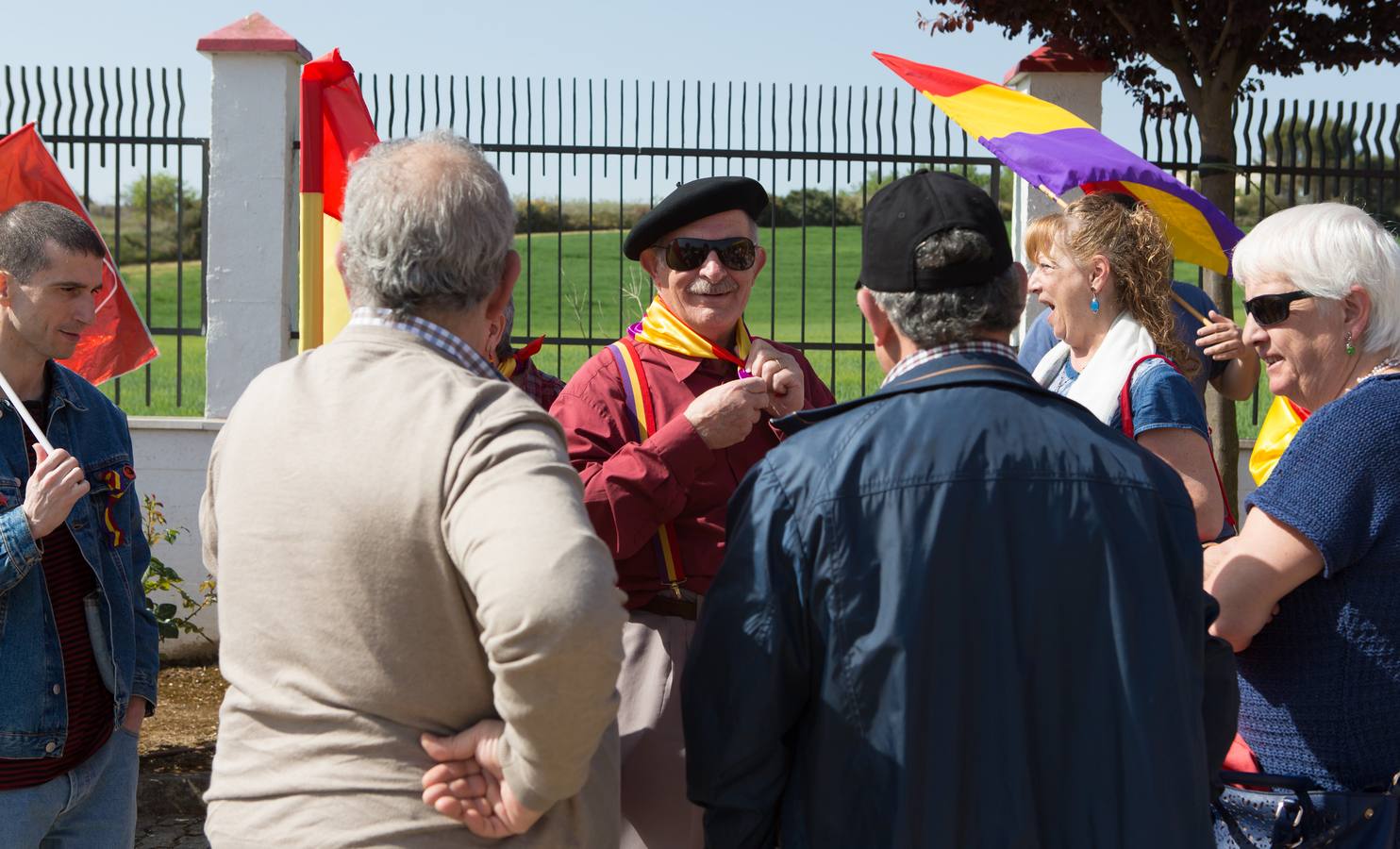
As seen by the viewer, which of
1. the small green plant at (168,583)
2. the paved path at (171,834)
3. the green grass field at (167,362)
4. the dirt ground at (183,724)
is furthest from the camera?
the green grass field at (167,362)

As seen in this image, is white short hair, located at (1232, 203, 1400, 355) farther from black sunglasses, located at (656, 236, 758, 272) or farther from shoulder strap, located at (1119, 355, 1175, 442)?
black sunglasses, located at (656, 236, 758, 272)

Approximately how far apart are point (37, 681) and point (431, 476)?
1.63 metres

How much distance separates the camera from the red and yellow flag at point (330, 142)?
11.5 feet

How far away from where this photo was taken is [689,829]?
2.54 metres

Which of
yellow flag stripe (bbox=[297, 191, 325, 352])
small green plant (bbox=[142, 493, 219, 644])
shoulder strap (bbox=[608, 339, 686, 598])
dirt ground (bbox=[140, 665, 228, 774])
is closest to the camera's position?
shoulder strap (bbox=[608, 339, 686, 598])

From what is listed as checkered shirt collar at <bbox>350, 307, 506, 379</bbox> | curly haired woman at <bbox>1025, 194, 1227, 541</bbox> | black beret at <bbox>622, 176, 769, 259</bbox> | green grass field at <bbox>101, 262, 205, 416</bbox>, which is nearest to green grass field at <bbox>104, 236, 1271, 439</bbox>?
green grass field at <bbox>101, 262, 205, 416</bbox>

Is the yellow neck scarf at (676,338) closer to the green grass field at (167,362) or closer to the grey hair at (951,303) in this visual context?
the grey hair at (951,303)

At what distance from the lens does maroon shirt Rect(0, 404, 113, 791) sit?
2.91m

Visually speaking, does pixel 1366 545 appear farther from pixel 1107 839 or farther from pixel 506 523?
pixel 506 523

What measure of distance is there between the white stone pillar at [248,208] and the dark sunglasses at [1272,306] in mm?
5467

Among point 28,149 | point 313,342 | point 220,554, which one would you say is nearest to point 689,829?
point 220,554

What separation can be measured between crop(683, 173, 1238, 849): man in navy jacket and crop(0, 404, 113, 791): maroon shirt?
1.72 metres

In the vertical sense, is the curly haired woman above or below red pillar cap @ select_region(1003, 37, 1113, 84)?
below

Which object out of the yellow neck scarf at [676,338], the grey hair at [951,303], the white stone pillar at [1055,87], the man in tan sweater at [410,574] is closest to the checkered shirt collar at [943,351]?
the grey hair at [951,303]
